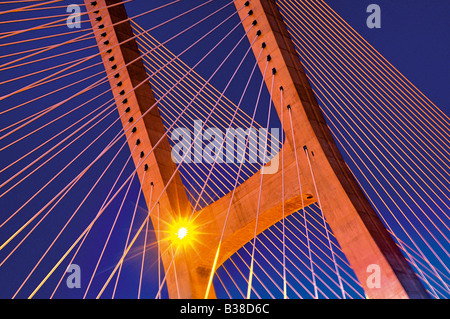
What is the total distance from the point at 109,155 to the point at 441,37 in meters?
11.8

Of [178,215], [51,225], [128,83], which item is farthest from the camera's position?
[51,225]

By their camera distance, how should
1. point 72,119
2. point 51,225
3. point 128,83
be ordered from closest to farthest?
point 128,83 → point 51,225 → point 72,119

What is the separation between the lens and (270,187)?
7234 mm

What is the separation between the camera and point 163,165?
25.6 ft

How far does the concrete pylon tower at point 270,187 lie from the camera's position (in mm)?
5609

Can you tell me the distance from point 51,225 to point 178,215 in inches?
432

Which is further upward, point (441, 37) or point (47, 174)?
point (47, 174)

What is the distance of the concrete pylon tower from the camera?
221 inches

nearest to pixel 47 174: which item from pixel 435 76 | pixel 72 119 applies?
pixel 72 119

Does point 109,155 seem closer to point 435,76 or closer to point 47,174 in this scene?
point 47,174

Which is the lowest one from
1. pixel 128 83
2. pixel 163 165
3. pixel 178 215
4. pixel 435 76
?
pixel 178 215
